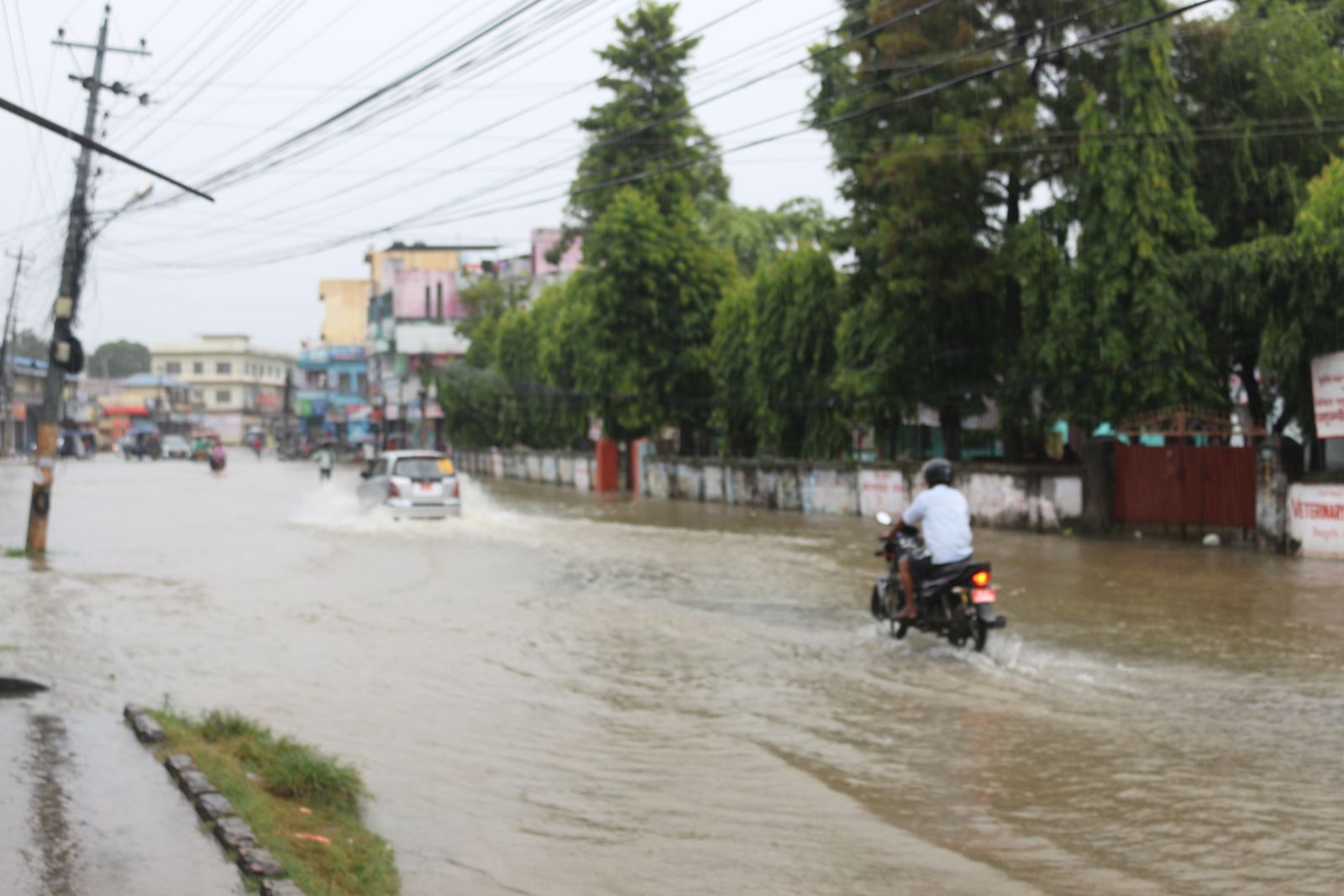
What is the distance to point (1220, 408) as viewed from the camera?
2542 centimetres

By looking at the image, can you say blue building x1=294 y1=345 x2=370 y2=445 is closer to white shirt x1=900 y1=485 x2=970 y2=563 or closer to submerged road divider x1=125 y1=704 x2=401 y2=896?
white shirt x1=900 y1=485 x2=970 y2=563

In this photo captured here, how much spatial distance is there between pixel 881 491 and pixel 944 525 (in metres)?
20.5

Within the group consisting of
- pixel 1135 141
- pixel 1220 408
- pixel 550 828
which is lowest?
pixel 550 828

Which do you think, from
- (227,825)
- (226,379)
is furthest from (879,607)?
(226,379)

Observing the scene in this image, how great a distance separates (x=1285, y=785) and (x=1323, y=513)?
1425 cm

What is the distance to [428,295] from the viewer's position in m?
95.1

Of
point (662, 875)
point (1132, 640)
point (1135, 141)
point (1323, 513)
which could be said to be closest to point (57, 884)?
point (662, 875)

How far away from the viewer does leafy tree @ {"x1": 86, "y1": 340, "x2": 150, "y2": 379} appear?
162m

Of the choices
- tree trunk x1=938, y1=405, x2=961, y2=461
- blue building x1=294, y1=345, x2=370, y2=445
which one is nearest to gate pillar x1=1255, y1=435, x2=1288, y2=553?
tree trunk x1=938, y1=405, x2=961, y2=461

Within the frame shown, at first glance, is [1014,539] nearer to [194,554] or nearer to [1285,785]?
[194,554]

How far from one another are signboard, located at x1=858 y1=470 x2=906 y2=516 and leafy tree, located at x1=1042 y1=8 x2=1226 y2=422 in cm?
662

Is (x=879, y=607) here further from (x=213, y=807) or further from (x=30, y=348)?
(x=30, y=348)

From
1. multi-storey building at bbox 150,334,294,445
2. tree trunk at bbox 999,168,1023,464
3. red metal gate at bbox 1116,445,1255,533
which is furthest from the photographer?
multi-storey building at bbox 150,334,294,445

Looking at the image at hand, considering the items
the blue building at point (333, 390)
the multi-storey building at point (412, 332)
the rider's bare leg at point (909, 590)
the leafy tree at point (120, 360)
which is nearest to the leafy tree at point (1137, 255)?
the rider's bare leg at point (909, 590)
